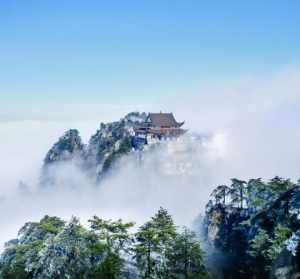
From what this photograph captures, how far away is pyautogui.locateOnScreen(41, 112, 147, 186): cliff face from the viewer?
161 meters

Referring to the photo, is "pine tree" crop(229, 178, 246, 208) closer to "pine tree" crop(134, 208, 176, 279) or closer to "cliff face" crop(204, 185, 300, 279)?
"cliff face" crop(204, 185, 300, 279)

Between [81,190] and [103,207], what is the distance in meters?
22.8

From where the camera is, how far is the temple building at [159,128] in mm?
154500

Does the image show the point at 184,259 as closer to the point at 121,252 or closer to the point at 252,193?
the point at 121,252

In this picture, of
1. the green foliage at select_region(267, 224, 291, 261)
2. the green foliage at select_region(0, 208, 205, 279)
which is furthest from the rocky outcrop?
the green foliage at select_region(267, 224, 291, 261)

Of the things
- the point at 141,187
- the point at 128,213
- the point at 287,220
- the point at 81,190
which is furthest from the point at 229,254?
the point at 81,190

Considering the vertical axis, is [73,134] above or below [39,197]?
above

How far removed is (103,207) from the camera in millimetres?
153750

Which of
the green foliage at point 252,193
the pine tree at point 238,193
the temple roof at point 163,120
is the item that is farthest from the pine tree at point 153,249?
the temple roof at point 163,120

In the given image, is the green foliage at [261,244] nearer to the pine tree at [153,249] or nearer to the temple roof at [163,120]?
the pine tree at [153,249]

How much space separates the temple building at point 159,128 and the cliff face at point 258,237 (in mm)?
69258

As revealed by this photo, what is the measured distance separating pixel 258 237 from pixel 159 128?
103 m

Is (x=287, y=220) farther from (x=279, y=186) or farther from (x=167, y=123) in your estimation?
(x=167, y=123)

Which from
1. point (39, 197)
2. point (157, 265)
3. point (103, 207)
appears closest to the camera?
point (157, 265)
